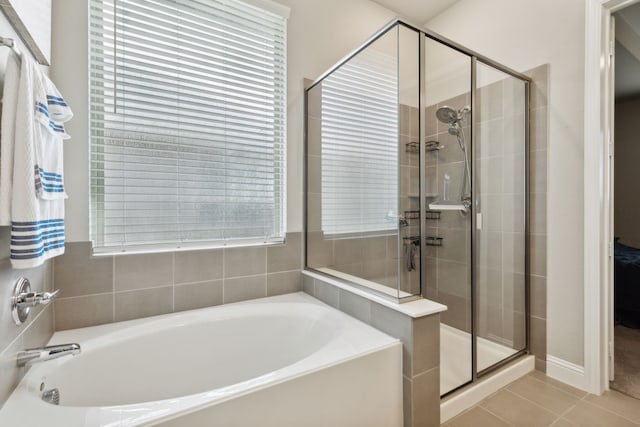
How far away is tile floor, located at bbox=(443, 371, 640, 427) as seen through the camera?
1.57m

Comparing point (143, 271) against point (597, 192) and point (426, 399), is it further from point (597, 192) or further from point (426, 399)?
point (597, 192)

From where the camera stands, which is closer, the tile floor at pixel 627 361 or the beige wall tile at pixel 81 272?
the beige wall tile at pixel 81 272

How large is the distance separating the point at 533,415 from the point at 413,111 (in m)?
1.79

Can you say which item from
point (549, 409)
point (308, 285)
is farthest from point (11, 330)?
point (549, 409)

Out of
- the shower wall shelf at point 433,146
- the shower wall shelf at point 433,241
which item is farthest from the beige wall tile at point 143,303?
the shower wall shelf at point 433,146

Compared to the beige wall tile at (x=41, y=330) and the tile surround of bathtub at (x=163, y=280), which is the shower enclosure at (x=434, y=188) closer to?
the tile surround of bathtub at (x=163, y=280)

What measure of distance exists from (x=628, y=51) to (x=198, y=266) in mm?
4064

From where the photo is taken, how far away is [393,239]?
168 centimetres

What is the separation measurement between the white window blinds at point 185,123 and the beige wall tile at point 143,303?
27 cm

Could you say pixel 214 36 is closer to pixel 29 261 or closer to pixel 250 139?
pixel 250 139

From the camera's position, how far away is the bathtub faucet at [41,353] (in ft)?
3.49

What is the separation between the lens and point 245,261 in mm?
2000

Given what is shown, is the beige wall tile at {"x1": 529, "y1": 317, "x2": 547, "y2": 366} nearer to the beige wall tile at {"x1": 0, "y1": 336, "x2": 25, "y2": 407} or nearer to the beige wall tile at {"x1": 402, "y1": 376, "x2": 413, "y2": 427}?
the beige wall tile at {"x1": 402, "y1": 376, "x2": 413, "y2": 427}

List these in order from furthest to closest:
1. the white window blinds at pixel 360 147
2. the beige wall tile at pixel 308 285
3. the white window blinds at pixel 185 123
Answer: the beige wall tile at pixel 308 285
the white window blinds at pixel 360 147
the white window blinds at pixel 185 123
